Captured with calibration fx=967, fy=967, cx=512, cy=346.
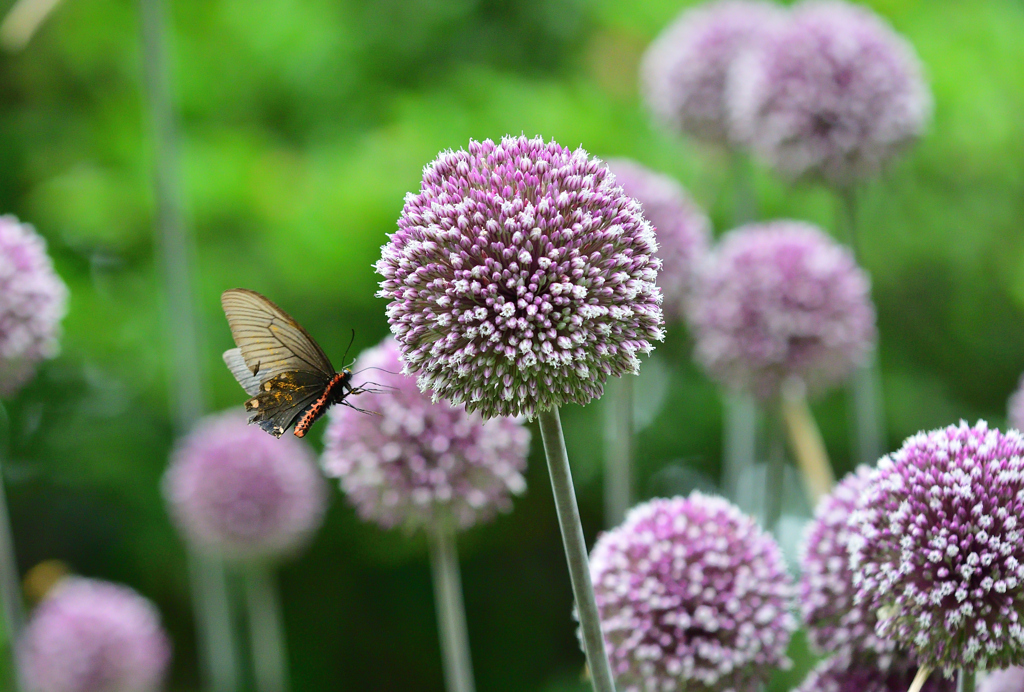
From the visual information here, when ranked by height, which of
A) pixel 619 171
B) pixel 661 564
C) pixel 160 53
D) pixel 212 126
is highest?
pixel 212 126

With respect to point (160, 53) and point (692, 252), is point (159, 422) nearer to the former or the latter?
point (160, 53)

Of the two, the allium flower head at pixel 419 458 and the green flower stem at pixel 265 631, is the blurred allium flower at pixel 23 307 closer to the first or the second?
the allium flower head at pixel 419 458

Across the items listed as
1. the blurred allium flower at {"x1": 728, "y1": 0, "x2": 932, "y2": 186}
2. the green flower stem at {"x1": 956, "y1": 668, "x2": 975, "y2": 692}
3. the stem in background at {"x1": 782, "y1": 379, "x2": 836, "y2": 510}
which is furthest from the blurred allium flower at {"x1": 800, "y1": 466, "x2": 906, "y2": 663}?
the blurred allium flower at {"x1": 728, "y1": 0, "x2": 932, "y2": 186}

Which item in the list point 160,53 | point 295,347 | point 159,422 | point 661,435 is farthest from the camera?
point 159,422

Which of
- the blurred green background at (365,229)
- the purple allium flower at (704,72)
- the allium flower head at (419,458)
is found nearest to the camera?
the allium flower head at (419,458)

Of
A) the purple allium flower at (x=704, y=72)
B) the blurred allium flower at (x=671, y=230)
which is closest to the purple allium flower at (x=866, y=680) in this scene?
the blurred allium flower at (x=671, y=230)

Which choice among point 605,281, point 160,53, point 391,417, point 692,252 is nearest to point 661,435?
point 692,252
